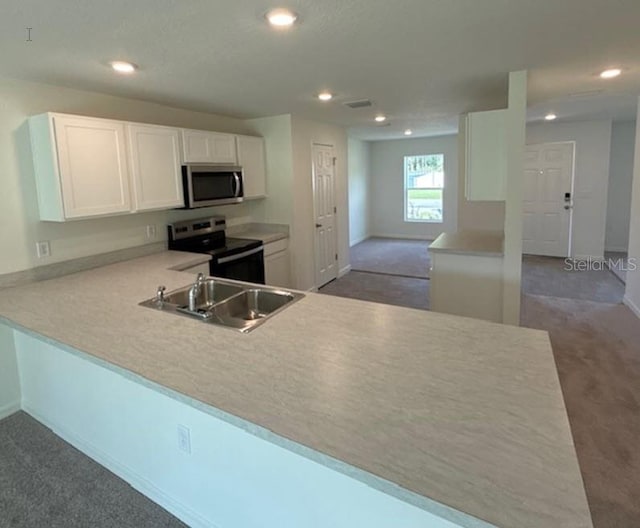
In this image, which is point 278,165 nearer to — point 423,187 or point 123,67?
point 123,67

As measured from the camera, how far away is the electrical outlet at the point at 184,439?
1766 millimetres

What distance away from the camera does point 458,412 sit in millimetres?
1190

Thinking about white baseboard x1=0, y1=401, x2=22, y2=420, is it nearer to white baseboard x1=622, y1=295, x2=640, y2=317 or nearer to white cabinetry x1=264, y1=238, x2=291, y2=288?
white cabinetry x1=264, y1=238, x2=291, y2=288

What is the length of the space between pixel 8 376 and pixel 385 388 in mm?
2649

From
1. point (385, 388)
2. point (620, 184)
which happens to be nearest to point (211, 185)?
point (385, 388)

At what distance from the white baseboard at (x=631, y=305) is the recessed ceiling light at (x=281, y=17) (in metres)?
4.44

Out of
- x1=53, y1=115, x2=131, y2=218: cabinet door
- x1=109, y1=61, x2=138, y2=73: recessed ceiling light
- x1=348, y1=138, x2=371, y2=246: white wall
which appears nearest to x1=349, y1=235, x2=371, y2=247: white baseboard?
x1=348, y1=138, x2=371, y2=246: white wall

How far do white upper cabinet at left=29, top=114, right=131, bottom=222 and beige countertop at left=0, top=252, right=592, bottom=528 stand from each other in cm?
85

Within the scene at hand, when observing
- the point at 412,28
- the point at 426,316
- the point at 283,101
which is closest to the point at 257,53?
the point at 412,28

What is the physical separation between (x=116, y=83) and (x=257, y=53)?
4.07 ft

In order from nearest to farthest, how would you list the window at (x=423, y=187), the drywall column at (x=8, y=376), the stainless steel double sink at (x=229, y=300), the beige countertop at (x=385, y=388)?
the beige countertop at (x=385, y=388) → the stainless steel double sink at (x=229, y=300) → the drywall column at (x=8, y=376) → the window at (x=423, y=187)

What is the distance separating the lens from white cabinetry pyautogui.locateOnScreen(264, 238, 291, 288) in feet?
14.8

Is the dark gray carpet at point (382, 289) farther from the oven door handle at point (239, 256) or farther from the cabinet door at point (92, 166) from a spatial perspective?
the cabinet door at point (92, 166)

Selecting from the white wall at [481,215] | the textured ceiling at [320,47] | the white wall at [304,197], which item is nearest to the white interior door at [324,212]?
the white wall at [304,197]
